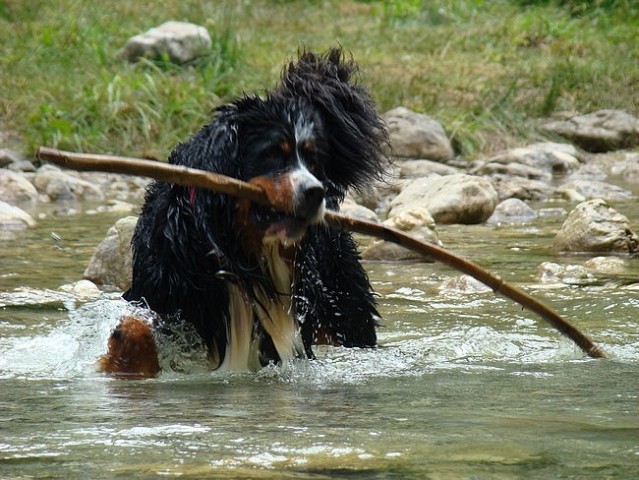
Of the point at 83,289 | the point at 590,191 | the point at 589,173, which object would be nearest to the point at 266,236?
the point at 83,289

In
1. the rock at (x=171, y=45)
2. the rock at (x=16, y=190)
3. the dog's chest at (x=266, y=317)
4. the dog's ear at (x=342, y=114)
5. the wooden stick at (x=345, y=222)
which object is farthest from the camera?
the rock at (x=171, y=45)

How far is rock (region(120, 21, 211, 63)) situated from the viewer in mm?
14070

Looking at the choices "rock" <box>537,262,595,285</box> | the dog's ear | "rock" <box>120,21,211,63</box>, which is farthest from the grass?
the dog's ear

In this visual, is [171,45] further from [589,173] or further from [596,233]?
[596,233]

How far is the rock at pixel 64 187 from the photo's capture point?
1105cm

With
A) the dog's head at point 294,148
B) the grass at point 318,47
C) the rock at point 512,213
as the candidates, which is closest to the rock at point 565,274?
the dog's head at point 294,148

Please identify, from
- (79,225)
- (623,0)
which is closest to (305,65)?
(79,225)

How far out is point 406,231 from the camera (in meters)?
7.64

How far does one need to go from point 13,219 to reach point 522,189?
181 inches

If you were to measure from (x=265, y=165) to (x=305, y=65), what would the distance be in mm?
719

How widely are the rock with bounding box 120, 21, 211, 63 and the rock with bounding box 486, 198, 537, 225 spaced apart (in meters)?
5.38

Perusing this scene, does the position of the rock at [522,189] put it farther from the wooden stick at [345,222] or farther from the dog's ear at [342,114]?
the wooden stick at [345,222]

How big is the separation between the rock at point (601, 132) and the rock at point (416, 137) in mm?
1639

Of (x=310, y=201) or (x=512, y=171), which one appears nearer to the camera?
(x=310, y=201)
